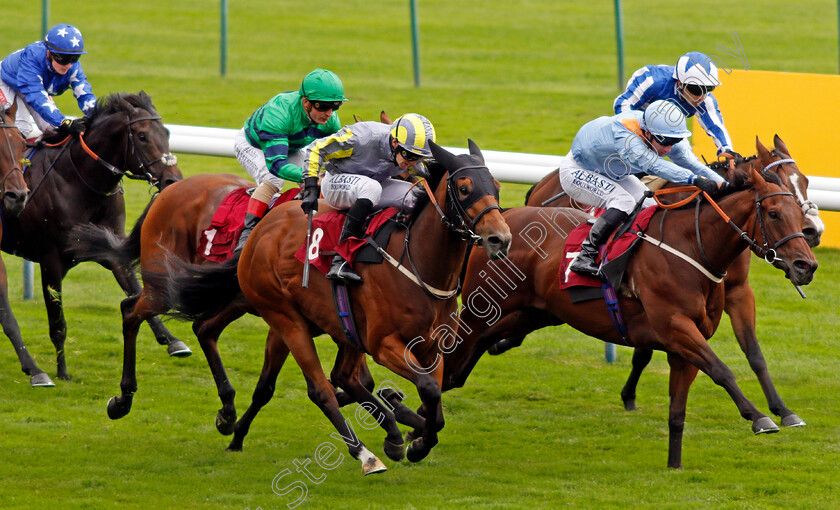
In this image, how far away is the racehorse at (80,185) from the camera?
8188mm

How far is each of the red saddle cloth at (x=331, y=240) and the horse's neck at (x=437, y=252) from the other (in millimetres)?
335

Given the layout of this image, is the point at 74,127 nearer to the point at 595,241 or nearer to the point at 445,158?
the point at 445,158

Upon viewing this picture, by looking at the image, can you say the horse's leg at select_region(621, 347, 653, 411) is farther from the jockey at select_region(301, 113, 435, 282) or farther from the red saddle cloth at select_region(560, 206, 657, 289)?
the jockey at select_region(301, 113, 435, 282)

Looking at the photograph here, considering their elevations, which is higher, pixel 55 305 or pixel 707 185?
pixel 707 185

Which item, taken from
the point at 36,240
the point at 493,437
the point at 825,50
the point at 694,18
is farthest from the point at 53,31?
the point at 694,18

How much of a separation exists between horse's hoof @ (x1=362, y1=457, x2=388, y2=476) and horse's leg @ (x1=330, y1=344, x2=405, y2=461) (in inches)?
6.3

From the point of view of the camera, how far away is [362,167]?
20.9 ft

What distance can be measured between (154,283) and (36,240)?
6.04 feet

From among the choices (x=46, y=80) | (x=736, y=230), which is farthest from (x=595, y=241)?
(x=46, y=80)

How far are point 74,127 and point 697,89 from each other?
4410mm

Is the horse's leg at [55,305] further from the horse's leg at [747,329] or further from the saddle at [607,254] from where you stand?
the horse's leg at [747,329]

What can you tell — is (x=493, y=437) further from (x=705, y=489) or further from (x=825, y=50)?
(x=825, y=50)

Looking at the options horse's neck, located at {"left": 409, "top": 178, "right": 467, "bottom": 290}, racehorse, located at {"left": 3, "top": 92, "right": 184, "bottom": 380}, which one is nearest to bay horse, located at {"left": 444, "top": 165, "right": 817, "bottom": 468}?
horse's neck, located at {"left": 409, "top": 178, "right": 467, "bottom": 290}

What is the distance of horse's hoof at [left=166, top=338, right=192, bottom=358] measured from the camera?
889 cm
